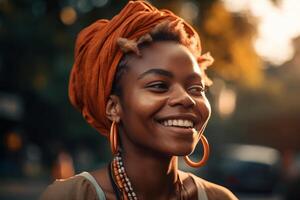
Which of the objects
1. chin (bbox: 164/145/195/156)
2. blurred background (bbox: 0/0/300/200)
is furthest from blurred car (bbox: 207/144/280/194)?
chin (bbox: 164/145/195/156)

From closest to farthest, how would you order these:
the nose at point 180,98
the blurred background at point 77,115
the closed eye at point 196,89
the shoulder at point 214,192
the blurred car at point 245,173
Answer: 1. the nose at point 180,98
2. the closed eye at point 196,89
3. the shoulder at point 214,192
4. the blurred background at point 77,115
5. the blurred car at point 245,173

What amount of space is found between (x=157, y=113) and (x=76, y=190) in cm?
48

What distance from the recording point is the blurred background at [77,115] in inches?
467

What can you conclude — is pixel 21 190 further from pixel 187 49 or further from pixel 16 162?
pixel 187 49

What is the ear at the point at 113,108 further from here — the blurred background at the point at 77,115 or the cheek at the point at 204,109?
the blurred background at the point at 77,115

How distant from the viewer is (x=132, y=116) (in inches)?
119

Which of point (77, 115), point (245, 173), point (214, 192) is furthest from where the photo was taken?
point (77, 115)

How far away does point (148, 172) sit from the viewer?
3.13 meters

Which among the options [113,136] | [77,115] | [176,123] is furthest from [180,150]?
[77,115]

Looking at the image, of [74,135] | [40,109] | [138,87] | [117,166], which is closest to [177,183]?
[117,166]

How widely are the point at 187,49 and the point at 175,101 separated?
0.30 metres

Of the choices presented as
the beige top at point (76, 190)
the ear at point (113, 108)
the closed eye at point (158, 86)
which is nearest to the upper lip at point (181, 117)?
the closed eye at point (158, 86)

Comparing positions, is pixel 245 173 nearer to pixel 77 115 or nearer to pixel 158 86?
pixel 77 115

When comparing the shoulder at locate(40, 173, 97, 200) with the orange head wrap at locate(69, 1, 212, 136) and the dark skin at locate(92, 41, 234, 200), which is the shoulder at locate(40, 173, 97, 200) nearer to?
the dark skin at locate(92, 41, 234, 200)
